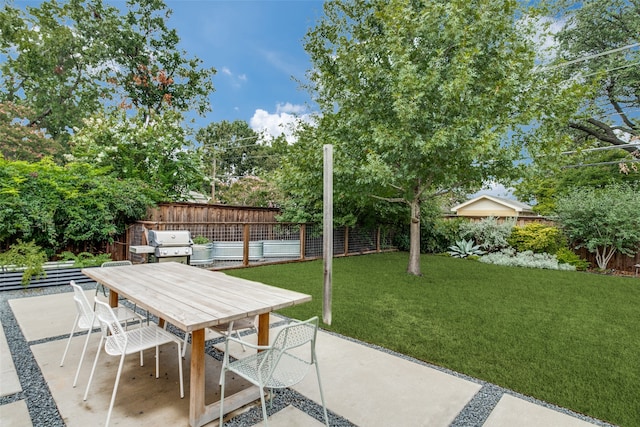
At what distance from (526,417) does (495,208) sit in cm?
2084

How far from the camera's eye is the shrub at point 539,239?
30.2ft

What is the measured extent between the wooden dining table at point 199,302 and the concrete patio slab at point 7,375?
806mm

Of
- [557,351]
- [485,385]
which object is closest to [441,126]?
[557,351]

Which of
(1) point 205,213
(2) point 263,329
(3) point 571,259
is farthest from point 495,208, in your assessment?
(2) point 263,329

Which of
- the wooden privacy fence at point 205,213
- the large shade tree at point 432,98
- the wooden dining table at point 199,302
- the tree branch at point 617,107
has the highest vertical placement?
the tree branch at point 617,107

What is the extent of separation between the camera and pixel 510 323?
389cm

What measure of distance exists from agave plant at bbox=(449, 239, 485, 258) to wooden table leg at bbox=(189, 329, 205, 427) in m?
9.67

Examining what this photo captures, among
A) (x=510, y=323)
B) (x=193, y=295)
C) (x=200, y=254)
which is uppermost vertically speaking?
(x=193, y=295)

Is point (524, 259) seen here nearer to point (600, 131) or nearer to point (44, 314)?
point (600, 131)

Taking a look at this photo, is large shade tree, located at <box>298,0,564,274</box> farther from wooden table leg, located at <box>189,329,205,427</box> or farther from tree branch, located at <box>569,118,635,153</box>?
tree branch, located at <box>569,118,635,153</box>

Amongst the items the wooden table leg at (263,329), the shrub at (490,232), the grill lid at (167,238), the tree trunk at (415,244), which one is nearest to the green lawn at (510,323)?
the tree trunk at (415,244)

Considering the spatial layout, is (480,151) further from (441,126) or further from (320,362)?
A: (320,362)

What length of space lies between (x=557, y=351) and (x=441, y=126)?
4123 mm

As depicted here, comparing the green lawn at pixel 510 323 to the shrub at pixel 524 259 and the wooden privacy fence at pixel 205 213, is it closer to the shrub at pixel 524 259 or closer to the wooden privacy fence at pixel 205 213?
the shrub at pixel 524 259
